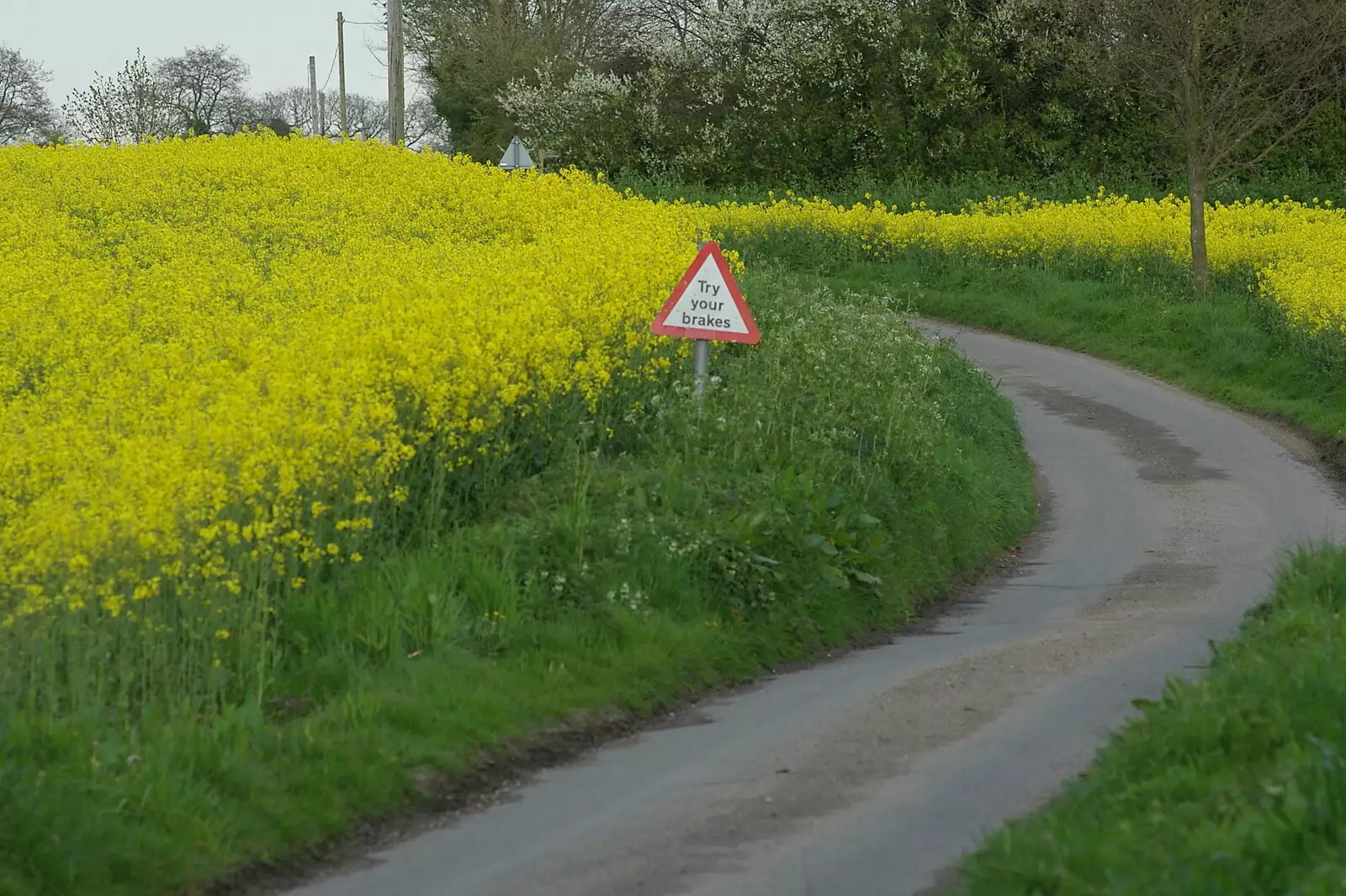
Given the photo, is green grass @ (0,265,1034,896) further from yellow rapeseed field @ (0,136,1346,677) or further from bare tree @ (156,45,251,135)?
bare tree @ (156,45,251,135)

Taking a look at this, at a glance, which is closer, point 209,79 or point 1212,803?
point 1212,803

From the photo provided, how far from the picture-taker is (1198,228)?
3069cm

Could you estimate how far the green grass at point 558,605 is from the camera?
741 centimetres

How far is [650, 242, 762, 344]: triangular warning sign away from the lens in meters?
14.3

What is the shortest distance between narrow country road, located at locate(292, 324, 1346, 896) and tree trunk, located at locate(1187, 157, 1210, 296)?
14336mm

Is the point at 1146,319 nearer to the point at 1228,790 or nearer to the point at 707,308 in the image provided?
the point at 707,308

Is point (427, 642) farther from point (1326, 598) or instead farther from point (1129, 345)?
point (1129, 345)

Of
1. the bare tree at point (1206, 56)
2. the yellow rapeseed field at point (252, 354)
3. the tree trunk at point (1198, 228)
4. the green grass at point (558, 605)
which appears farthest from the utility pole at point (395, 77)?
the green grass at point (558, 605)

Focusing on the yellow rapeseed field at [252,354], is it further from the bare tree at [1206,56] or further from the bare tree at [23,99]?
the bare tree at [23,99]

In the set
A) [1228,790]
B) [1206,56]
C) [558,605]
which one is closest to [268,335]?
[558,605]

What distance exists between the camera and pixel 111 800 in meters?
7.22

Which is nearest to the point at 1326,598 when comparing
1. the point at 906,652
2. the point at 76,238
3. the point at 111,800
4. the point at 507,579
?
the point at 906,652

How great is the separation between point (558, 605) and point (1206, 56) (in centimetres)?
2286

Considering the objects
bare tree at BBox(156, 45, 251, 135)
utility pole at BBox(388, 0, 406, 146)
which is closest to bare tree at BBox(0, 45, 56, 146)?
bare tree at BBox(156, 45, 251, 135)
